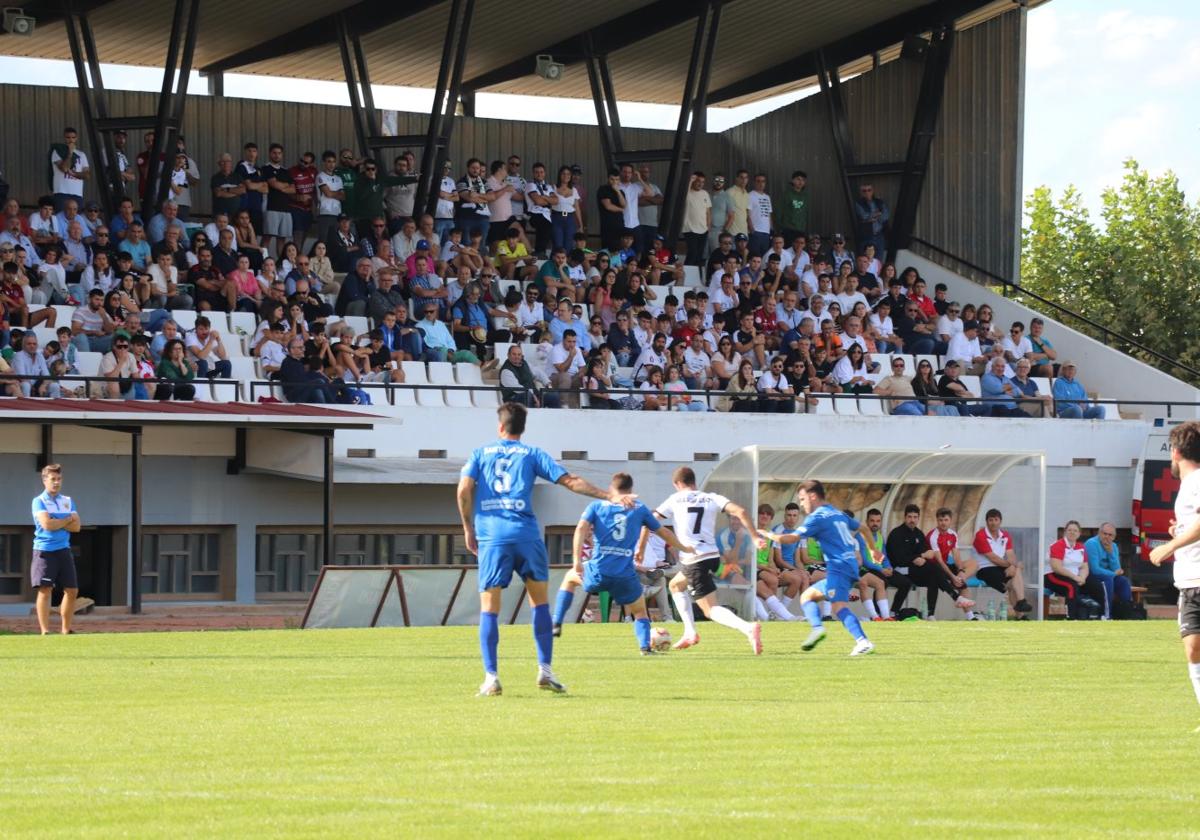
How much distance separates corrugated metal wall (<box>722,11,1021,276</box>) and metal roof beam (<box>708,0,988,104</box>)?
0.58m

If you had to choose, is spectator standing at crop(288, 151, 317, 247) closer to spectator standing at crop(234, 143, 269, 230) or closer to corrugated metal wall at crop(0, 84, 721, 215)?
spectator standing at crop(234, 143, 269, 230)

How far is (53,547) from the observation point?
65.6ft

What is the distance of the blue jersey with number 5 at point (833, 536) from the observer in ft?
54.7

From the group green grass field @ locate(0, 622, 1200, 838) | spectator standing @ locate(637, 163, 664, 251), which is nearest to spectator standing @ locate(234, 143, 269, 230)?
spectator standing @ locate(637, 163, 664, 251)

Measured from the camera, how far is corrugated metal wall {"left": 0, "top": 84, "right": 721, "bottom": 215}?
35781mm

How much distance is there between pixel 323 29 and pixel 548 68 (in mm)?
4694

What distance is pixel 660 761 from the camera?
340 inches

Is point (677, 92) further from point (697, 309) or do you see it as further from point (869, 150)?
point (697, 309)

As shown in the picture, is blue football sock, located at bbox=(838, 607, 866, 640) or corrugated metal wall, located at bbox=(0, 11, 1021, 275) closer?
blue football sock, located at bbox=(838, 607, 866, 640)

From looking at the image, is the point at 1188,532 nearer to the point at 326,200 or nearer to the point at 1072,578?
the point at 1072,578

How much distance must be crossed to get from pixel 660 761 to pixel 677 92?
114 feet

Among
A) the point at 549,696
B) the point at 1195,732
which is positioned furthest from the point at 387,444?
the point at 1195,732

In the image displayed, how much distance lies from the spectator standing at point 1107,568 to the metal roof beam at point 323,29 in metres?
14.8

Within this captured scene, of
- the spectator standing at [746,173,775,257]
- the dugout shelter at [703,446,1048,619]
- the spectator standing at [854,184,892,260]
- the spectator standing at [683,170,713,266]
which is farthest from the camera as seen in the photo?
the spectator standing at [854,184,892,260]
